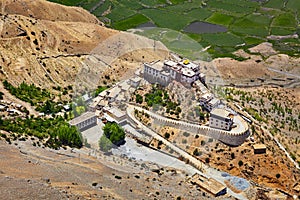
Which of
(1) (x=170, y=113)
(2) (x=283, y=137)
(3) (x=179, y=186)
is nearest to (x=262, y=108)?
(2) (x=283, y=137)

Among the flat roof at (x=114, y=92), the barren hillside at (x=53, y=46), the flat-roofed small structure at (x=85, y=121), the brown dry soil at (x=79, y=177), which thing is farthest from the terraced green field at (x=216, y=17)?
the brown dry soil at (x=79, y=177)

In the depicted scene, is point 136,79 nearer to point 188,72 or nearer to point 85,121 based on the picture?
point 188,72

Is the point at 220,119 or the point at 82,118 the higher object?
the point at 220,119

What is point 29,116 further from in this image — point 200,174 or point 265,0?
point 265,0

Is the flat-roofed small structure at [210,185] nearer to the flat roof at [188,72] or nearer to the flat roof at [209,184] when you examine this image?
the flat roof at [209,184]

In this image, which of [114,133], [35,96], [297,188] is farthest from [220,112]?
[35,96]

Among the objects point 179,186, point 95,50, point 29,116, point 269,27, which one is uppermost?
point 269,27
